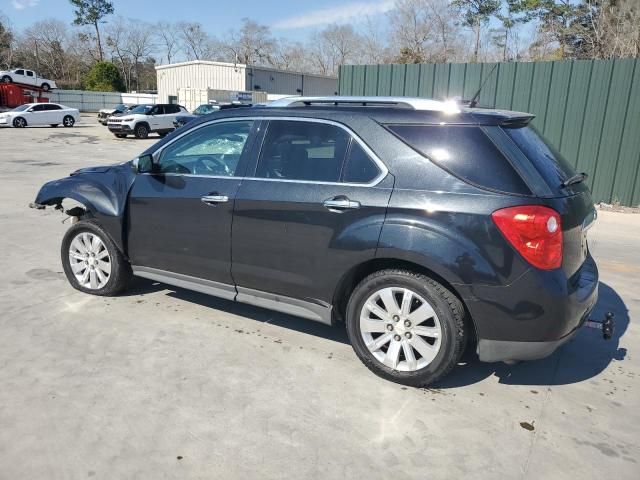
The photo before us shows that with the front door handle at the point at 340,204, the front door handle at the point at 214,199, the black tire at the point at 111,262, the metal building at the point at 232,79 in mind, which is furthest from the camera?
the metal building at the point at 232,79

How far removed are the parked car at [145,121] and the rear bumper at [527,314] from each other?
1039 inches

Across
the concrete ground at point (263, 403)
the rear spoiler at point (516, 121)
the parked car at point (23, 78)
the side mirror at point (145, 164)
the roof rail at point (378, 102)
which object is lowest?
the concrete ground at point (263, 403)

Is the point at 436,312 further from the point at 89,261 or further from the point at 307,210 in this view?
the point at 89,261

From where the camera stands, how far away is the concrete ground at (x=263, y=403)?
2736 mm

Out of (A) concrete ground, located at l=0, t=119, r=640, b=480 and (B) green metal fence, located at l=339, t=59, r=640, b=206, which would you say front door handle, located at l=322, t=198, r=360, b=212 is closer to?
(A) concrete ground, located at l=0, t=119, r=640, b=480

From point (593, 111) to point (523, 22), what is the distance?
33.1m

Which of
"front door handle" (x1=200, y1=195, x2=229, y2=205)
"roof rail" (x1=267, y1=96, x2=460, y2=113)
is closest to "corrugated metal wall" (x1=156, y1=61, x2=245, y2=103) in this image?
"roof rail" (x1=267, y1=96, x2=460, y2=113)

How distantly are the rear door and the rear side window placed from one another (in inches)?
12.1

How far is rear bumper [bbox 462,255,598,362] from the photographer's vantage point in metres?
3.05

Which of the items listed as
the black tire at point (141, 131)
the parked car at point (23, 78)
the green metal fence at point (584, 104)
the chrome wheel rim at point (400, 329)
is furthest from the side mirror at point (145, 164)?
the parked car at point (23, 78)

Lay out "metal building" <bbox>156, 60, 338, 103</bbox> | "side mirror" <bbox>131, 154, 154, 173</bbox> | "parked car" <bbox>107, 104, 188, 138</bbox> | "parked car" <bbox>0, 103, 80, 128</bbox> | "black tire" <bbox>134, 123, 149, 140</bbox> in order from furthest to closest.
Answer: "metal building" <bbox>156, 60, 338, 103</bbox> < "parked car" <bbox>0, 103, 80, 128</bbox> < "black tire" <bbox>134, 123, 149, 140</bbox> < "parked car" <bbox>107, 104, 188, 138</bbox> < "side mirror" <bbox>131, 154, 154, 173</bbox>

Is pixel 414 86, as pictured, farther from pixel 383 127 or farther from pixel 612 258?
pixel 383 127

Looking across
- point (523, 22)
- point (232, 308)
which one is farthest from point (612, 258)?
point (523, 22)

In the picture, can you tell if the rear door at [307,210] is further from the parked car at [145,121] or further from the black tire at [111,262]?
the parked car at [145,121]
